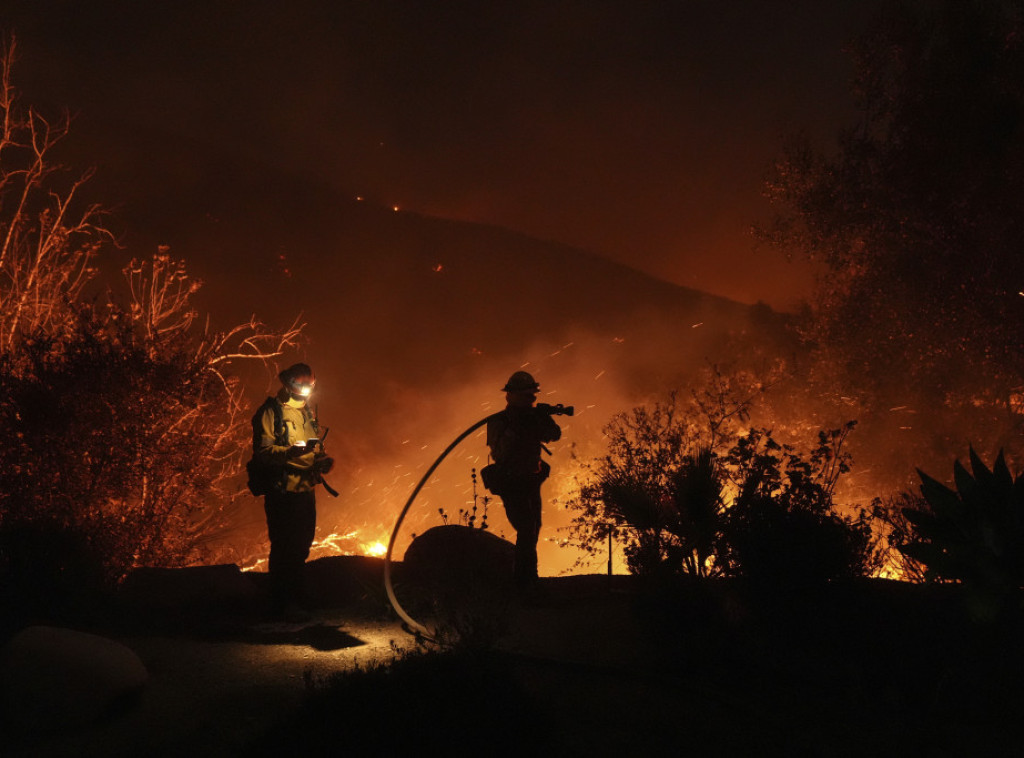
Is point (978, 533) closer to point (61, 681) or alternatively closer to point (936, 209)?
point (61, 681)

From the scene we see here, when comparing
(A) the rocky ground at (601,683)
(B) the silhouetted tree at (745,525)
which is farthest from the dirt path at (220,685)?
(B) the silhouetted tree at (745,525)

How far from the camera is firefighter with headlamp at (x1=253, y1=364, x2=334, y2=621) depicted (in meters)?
6.91

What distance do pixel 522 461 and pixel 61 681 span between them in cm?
421

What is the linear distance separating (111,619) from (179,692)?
230cm

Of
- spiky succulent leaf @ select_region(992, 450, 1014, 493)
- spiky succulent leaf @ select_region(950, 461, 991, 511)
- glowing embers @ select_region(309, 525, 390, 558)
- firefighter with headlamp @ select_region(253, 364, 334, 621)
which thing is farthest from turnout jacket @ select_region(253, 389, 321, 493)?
glowing embers @ select_region(309, 525, 390, 558)

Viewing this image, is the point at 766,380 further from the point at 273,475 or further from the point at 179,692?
the point at 179,692

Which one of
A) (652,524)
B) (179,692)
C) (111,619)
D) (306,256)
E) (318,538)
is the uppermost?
(306,256)

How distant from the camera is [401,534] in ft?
99.9

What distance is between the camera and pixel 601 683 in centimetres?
509

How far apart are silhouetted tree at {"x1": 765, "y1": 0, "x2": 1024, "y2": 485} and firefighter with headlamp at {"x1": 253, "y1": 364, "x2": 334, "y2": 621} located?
11.9 meters

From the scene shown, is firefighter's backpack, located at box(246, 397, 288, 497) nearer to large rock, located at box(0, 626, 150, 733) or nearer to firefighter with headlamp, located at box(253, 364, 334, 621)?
firefighter with headlamp, located at box(253, 364, 334, 621)

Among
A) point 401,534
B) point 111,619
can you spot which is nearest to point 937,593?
point 111,619

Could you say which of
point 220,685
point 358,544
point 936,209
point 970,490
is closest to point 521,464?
point 220,685

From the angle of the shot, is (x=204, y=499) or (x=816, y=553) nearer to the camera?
(x=816, y=553)
